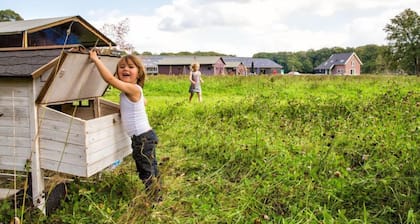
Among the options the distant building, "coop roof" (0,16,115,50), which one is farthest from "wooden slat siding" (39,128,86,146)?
the distant building

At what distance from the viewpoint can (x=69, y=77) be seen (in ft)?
9.51

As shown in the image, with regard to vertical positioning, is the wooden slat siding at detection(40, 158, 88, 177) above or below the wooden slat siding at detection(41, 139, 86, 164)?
below

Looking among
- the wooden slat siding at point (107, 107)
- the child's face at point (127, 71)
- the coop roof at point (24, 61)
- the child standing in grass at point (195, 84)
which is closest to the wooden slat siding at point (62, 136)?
the coop roof at point (24, 61)

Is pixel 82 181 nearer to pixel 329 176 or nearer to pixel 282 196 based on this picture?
pixel 282 196

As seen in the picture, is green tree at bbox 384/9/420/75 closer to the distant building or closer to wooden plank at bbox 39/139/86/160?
the distant building

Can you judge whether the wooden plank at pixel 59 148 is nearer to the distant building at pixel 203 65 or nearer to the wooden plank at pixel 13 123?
the wooden plank at pixel 13 123

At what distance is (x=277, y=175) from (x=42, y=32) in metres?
4.21

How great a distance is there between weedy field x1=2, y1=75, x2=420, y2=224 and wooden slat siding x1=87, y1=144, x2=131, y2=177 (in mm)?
255

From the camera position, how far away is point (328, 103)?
22.3 ft

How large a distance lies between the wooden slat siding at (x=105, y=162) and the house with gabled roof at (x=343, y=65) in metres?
69.4

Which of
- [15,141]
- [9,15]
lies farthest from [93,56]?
[9,15]

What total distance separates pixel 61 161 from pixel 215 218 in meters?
1.29

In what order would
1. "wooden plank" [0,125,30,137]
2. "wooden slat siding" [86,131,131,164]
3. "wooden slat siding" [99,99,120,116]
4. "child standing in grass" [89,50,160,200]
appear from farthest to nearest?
"wooden slat siding" [99,99,120,116], "child standing in grass" [89,50,160,200], "wooden plank" [0,125,30,137], "wooden slat siding" [86,131,131,164]

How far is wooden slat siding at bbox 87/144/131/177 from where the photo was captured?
281 centimetres
